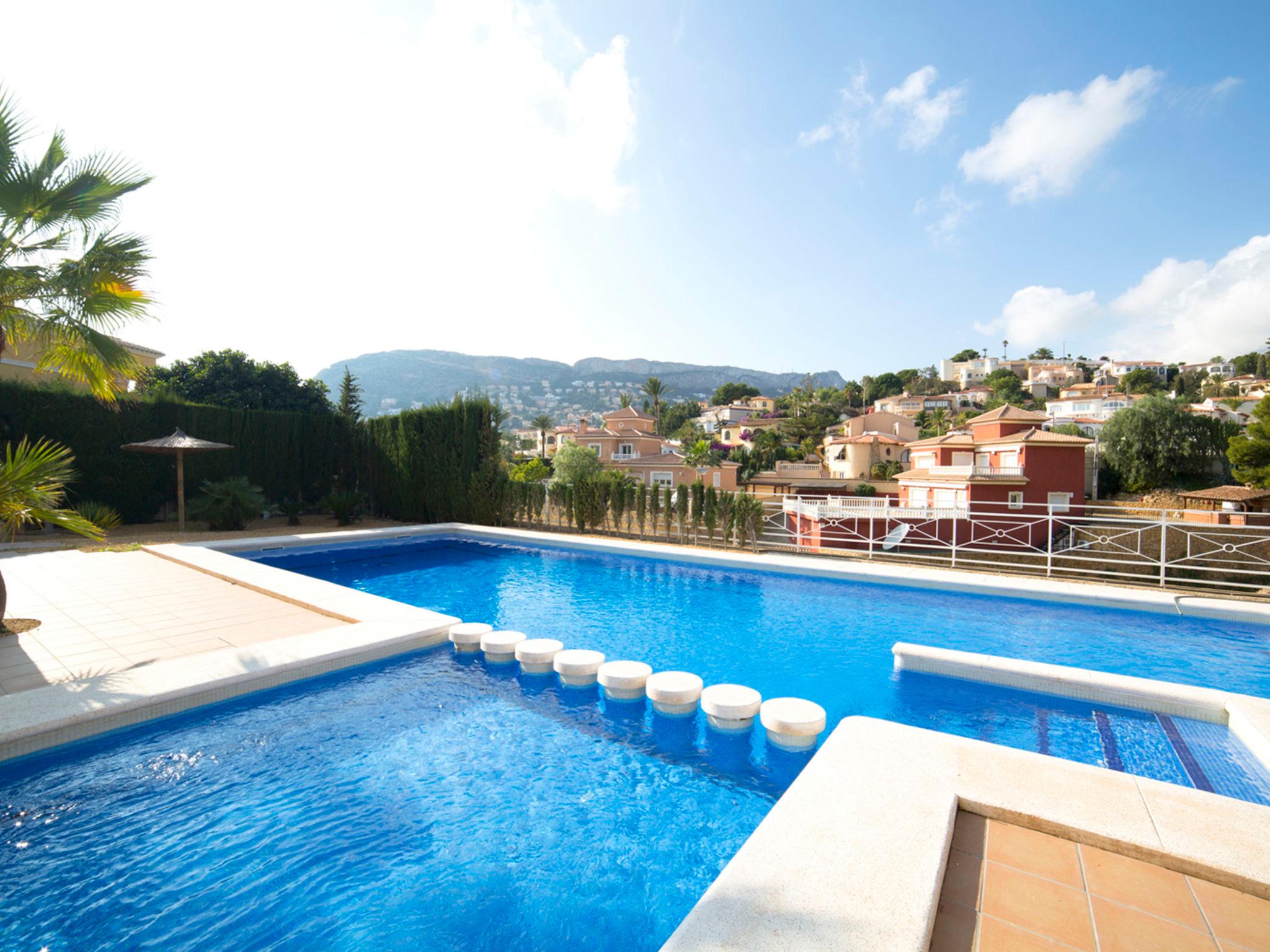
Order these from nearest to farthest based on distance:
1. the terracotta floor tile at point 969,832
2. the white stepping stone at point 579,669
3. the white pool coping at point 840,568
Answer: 1. the terracotta floor tile at point 969,832
2. the white stepping stone at point 579,669
3. the white pool coping at point 840,568

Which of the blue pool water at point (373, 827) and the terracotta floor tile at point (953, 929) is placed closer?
the terracotta floor tile at point (953, 929)

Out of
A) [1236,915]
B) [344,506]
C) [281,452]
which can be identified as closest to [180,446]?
[344,506]

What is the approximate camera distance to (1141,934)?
6.21 ft

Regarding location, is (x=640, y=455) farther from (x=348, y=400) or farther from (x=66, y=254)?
(x=66, y=254)

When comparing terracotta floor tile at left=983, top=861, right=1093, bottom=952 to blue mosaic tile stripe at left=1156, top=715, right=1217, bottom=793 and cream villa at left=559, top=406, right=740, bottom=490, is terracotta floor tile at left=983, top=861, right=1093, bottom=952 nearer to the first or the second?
blue mosaic tile stripe at left=1156, top=715, right=1217, bottom=793

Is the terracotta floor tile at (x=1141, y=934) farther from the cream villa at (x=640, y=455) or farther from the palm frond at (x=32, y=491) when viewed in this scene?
the cream villa at (x=640, y=455)

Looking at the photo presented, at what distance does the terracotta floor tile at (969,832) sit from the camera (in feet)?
7.82

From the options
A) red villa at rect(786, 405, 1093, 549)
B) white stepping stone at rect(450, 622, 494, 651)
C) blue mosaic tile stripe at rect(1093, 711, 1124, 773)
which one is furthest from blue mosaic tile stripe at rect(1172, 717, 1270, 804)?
red villa at rect(786, 405, 1093, 549)

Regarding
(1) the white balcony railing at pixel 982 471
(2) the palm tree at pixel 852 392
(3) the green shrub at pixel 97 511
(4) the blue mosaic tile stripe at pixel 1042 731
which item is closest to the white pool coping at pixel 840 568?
(3) the green shrub at pixel 97 511

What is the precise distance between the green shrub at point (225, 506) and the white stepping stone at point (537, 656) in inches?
440

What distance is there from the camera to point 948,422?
227ft

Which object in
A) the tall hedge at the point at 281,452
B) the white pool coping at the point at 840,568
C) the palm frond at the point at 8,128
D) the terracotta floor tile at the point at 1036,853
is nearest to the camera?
the terracotta floor tile at the point at 1036,853

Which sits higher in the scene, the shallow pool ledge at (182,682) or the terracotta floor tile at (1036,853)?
the terracotta floor tile at (1036,853)

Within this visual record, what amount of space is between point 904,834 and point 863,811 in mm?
215
